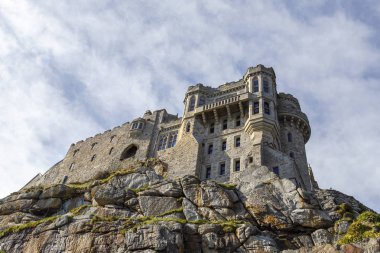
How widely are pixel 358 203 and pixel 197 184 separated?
15489 mm

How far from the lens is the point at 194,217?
35969mm

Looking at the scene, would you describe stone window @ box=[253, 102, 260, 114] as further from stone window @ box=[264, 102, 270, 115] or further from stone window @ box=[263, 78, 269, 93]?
stone window @ box=[263, 78, 269, 93]

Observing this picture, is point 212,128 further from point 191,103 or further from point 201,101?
point 191,103

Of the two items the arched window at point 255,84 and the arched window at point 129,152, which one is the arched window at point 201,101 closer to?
the arched window at point 255,84

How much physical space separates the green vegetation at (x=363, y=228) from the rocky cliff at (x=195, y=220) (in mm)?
71

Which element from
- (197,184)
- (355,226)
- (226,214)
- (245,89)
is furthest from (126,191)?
(245,89)

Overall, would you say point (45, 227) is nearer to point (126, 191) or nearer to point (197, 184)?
point (126, 191)

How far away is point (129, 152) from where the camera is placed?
63.8 meters

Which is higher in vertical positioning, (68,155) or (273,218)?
(68,155)

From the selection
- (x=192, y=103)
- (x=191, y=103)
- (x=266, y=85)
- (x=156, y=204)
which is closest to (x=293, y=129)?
(x=266, y=85)

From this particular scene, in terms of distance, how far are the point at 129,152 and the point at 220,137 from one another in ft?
55.3

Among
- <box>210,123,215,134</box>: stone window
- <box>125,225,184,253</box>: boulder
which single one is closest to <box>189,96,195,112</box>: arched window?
<box>210,123,215,134</box>: stone window

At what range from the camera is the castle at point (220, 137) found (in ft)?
160

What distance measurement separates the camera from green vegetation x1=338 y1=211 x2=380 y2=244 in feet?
99.7
